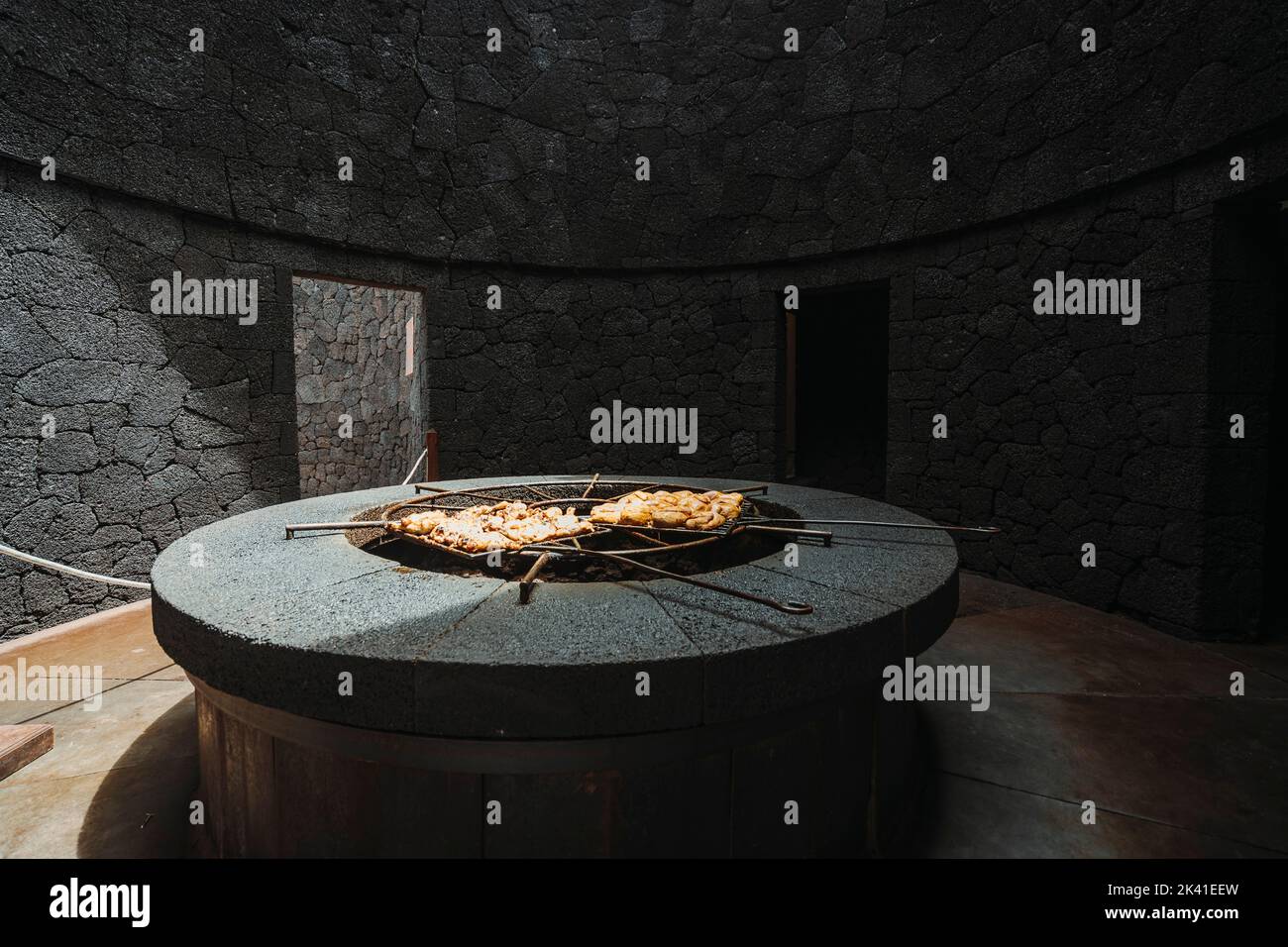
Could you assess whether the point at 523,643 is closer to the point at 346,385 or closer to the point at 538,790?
the point at 538,790

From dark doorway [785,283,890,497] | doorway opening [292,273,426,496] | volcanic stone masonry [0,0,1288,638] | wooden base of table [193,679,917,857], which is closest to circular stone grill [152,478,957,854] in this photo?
wooden base of table [193,679,917,857]

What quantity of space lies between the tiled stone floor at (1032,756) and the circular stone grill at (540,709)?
1.70 feet

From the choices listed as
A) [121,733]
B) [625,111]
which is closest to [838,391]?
[625,111]

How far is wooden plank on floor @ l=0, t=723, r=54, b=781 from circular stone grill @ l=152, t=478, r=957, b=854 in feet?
3.76

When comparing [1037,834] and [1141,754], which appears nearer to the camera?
[1037,834]

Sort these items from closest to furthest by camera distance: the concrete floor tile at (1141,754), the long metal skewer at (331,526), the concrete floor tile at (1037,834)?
1. the concrete floor tile at (1037,834)
2. the concrete floor tile at (1141,754)
3. the long metal skewer at (331,526)

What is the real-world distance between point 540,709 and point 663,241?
609cm

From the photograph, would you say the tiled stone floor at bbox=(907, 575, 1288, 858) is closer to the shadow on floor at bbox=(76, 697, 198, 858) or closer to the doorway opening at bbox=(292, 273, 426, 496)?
the shadow on floor at bbox=(76, 697, 198, 858)

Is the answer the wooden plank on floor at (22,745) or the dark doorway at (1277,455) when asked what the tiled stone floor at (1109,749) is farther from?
the wooden plank on floor at (22,745)

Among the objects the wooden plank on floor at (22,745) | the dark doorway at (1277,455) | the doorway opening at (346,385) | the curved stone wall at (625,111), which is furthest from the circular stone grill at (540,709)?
the doorway opening at (346,385)

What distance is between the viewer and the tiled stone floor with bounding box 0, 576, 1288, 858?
2.08 metres

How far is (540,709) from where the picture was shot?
1.43 meters

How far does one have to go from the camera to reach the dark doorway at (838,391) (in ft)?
26.9

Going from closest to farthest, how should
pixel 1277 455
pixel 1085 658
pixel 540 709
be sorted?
pixel 540 709 → pixel 1085 658 → pixel 1277 455
